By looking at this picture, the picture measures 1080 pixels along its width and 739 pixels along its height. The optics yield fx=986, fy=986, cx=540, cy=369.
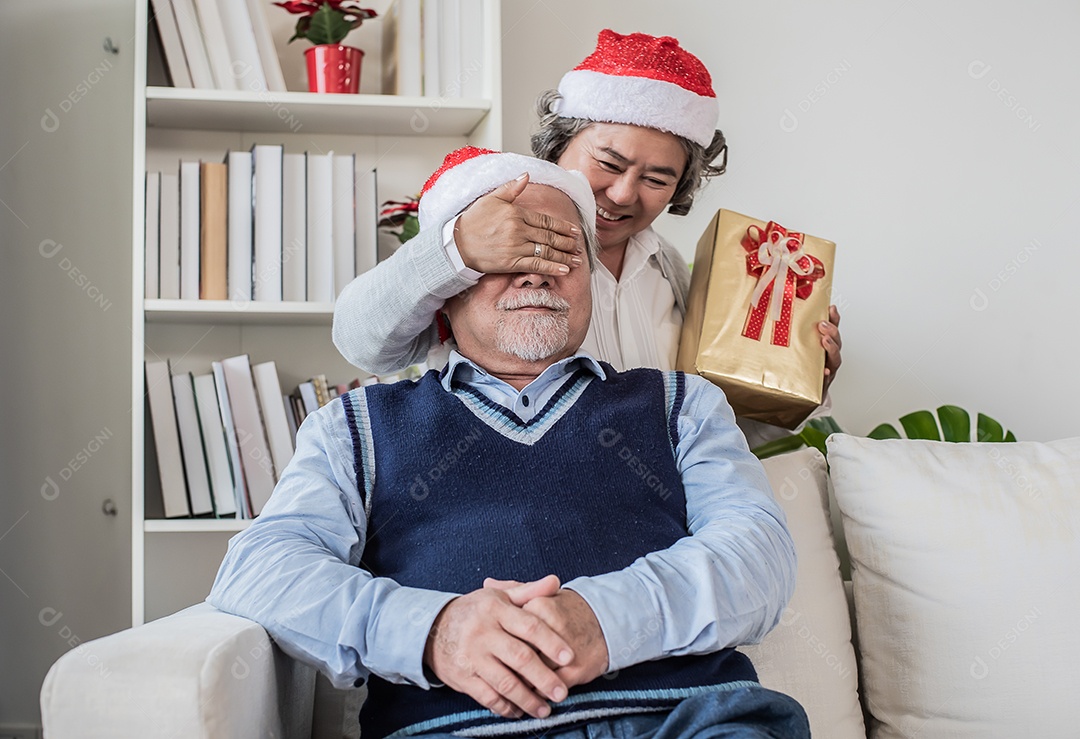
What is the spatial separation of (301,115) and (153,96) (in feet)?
0.97

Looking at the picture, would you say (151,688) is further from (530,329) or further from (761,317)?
(761,317)

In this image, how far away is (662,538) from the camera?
1234mm

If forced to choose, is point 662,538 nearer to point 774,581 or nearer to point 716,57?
point 774,581

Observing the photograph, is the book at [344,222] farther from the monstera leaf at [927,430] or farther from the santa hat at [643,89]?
the monstera leaf at [927,430]

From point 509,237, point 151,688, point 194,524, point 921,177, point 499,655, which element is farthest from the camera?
point 921,177

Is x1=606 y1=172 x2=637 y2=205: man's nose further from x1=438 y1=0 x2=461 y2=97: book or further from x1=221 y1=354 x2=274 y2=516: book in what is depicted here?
x1=221 y1=354 x2=274 y2=516: book

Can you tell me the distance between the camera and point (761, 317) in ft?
5.50

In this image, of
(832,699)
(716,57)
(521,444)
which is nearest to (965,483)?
(832,699)

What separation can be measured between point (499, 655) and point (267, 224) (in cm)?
128

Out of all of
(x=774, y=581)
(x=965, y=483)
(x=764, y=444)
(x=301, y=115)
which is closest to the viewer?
(x=774, y=581)

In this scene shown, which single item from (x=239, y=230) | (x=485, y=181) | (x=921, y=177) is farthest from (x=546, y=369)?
(x=921, y=177)

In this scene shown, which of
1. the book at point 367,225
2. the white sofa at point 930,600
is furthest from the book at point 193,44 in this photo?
the white sofa at point 930,600

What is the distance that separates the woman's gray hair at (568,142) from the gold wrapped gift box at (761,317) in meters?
0.15

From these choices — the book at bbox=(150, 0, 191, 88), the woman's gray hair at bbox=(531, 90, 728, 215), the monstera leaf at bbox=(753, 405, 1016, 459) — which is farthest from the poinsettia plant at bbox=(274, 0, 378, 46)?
the monstera leaf at bbox=(753, 405, 1016, 459)
